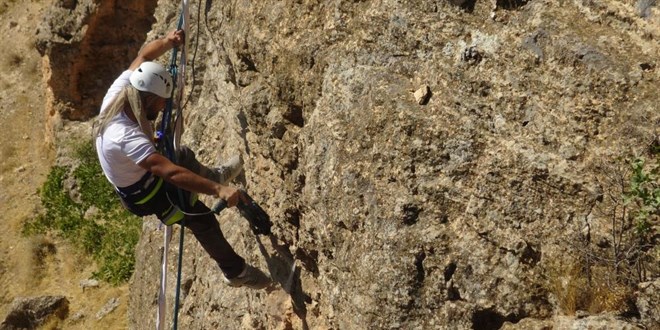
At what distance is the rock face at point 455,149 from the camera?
3.88m

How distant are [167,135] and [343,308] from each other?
225 cm

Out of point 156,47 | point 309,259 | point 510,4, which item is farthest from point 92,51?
point 510,4

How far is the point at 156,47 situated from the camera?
19.5ft

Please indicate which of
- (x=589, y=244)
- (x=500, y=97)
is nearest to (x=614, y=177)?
(x=589, y=244)

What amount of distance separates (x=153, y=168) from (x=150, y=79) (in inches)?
27.2

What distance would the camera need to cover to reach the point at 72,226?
1481cm

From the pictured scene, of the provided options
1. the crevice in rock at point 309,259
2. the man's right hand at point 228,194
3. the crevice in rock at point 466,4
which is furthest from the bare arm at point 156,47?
the crevice in rock at point 466,4

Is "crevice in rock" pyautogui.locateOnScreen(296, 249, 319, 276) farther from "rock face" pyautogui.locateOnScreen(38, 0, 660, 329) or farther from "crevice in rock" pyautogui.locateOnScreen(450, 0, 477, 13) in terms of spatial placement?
"crevice in rock" pyautogui.locateOnScreen(450, 0, 477, 13)

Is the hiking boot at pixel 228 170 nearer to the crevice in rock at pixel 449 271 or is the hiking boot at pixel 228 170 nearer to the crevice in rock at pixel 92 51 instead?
the crevice in rock at pixel 449 271

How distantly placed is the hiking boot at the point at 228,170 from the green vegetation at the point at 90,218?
773 cm

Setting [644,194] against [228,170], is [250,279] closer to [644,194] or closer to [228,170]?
[228,170]

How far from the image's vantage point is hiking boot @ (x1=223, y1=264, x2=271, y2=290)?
19.1ft

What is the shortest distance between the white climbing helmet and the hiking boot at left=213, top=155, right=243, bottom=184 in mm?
920

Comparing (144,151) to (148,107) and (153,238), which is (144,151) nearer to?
(148,107)
